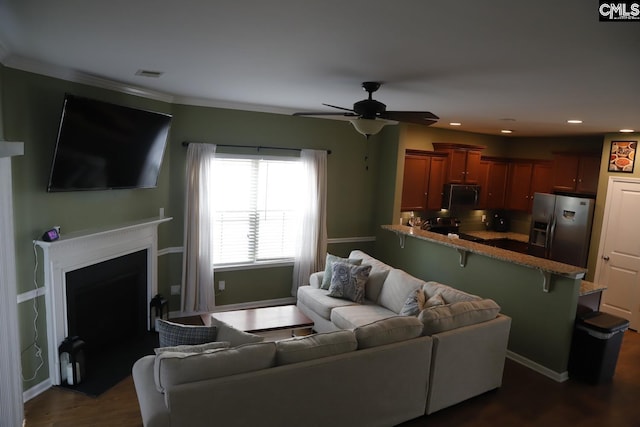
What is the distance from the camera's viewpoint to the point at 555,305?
395cm

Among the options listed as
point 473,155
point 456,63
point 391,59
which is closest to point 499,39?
point 456,63

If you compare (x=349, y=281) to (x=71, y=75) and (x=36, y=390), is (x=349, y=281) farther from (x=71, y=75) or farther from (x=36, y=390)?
(x=71, y=75)

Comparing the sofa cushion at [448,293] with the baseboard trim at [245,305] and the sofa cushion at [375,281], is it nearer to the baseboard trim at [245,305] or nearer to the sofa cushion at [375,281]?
the sofa cushion at [375,281]

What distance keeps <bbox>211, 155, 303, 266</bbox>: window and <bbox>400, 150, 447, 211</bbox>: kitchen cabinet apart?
1.76m

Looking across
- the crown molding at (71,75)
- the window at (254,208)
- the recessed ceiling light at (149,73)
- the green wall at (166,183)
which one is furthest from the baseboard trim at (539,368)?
the crown molding at (71,75)

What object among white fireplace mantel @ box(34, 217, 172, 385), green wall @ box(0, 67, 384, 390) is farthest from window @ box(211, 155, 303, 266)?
white fireplace mantel @ box(34, 217, 172, 385)

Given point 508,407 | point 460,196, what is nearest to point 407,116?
point 508,407

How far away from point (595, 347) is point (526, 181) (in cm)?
401

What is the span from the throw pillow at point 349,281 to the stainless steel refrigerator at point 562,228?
3.23 meters

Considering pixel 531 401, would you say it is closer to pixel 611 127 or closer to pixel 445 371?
pixel 445 371

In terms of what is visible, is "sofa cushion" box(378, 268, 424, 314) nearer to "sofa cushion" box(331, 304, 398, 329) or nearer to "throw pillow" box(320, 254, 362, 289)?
"sofa cushion" box(331, 304, 398, 329)

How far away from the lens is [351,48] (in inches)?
94.1

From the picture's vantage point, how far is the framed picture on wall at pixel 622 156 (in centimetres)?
544

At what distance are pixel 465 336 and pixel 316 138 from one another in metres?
3.53
